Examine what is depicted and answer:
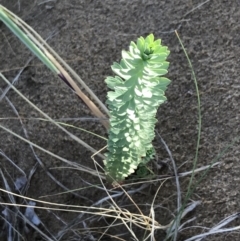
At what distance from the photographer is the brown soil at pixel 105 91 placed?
128 centimetres

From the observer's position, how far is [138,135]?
1119 mm

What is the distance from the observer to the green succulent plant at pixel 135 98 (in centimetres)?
102

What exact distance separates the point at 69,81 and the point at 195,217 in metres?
0.39

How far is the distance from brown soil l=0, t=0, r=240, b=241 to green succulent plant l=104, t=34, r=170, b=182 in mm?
167

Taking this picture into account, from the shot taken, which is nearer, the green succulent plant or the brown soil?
the green succulent plant

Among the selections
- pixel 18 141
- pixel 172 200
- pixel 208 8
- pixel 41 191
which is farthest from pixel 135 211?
pixel 208 8

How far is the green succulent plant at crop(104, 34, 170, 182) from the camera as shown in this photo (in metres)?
1.02

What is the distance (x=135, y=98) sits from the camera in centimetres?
105

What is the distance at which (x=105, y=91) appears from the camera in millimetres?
1393

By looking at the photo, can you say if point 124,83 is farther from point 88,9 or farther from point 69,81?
point 88,9

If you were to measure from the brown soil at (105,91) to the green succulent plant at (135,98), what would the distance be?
0.55 feet

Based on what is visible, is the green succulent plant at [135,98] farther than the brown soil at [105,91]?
No

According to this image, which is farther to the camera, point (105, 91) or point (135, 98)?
point (105, 91)

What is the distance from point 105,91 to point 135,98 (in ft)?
1.14
